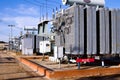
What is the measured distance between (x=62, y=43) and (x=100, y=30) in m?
4.39

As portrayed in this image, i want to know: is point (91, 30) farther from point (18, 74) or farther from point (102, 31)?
point (18, 74)

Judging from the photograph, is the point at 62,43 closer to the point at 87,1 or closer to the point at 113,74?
the point at 87,1

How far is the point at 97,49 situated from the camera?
26.3 m

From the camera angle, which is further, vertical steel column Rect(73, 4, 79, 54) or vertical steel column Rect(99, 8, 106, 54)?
vertical steel column Rect(99, 8, 106, 54)

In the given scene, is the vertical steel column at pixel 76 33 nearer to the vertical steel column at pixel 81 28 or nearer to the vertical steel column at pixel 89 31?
the vertical steel column at pixel 81 28

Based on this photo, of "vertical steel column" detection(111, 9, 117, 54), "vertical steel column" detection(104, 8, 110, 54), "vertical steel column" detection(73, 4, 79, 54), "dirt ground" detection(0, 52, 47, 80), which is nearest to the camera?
"dirt ground" detection(0, 52, 47, 80)

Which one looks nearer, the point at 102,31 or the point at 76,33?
the point at 76,33

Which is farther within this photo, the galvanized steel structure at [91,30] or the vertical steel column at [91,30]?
the vertical steel column at [91,30]

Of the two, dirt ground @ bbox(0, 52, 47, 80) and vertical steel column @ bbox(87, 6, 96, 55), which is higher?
vertical steel column @ bbox(87, 6, 96, 55)

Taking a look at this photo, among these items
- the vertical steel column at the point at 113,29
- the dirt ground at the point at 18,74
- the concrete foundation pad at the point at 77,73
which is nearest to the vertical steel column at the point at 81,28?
the vertical steel column at the point at 113,29

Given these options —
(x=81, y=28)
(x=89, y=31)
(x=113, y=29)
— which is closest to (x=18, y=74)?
(x=81, y=28)

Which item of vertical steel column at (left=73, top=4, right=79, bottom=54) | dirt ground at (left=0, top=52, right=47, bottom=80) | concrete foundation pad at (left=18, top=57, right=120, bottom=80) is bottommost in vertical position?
dirt ground at (left=0, top=52, right=47, bottom=80)

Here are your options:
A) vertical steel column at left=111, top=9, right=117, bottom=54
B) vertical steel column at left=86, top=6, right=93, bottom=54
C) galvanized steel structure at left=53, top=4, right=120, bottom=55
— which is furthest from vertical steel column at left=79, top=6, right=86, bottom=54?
vertical steel column at left=111, top=9, right=117, bottom=54

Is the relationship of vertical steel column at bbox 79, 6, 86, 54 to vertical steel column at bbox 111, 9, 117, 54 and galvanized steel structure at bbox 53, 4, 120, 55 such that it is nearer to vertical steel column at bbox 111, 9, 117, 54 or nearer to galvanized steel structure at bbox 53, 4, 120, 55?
galvanized steel structure at bbox 53, 4, 120, 55
